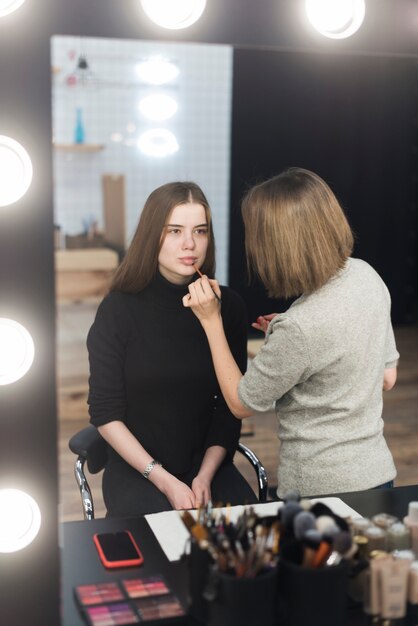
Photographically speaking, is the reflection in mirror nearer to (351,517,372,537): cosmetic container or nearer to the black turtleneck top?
the black turtleneck top


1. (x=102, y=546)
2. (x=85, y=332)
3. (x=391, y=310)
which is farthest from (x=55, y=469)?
(x=391, y=310)

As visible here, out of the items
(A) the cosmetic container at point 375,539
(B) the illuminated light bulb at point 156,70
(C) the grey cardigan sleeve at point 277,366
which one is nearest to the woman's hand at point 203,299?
(C) the grey cardigan sleeve at point 277,366

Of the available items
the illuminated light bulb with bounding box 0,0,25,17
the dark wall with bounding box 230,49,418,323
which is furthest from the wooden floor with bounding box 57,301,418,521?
the illuminated light bulb with bounding box 0,0,25,17

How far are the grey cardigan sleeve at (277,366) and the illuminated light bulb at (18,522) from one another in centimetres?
39

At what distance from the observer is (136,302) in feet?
5.03

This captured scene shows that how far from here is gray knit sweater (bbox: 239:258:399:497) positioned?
1204mm

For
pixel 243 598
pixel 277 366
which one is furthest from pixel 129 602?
pixel 277 366

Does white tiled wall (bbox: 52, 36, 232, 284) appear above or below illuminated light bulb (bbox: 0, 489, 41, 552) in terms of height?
above

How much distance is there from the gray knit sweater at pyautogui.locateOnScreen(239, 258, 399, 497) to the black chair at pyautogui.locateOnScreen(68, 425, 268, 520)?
0.17 meters

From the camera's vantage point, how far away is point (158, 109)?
1.24 meters

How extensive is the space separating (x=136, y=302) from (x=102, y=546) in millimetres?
570

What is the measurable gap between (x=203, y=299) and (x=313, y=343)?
198mm

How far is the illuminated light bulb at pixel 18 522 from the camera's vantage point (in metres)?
1.00

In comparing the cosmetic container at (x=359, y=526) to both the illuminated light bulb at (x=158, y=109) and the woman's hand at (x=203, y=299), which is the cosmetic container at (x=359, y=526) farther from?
the illuminated light bulb at (x=158, y=109)
